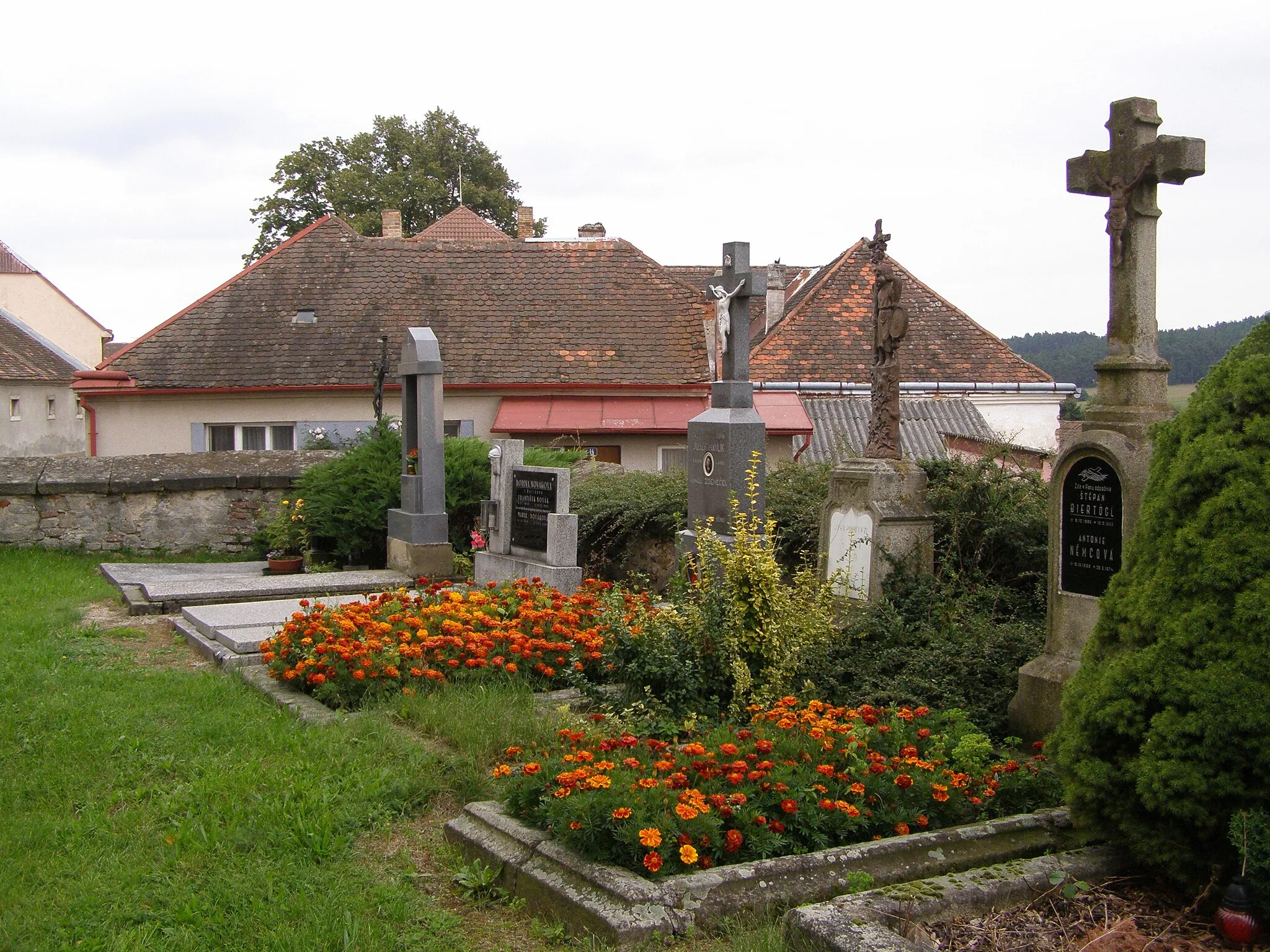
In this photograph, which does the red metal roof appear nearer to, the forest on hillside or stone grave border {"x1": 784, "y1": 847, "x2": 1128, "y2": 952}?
the forest on hillside

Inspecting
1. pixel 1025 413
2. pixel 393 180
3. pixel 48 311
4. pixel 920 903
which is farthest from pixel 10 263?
pixel 920 903

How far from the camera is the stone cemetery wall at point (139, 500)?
15.1 m

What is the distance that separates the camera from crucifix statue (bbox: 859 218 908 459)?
8320mm

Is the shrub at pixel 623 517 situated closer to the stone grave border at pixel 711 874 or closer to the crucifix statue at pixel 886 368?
the crucifix statue at pixel 886 368

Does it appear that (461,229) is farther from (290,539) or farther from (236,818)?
(236,818)

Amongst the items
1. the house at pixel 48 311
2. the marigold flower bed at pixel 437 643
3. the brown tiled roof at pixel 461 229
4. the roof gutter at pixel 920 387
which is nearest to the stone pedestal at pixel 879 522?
the marigold flower bed at pixel 437 643

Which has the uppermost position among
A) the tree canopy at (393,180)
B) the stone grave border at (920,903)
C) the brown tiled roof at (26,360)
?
the tree canopy at (393,180)

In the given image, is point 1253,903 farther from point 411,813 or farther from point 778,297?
point 778,297

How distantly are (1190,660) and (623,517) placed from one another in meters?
8.00

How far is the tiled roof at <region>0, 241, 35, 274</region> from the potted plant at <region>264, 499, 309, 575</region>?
1461 inches

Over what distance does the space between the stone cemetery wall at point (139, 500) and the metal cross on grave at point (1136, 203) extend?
12.0 m

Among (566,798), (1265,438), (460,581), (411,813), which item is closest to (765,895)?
(566,798)

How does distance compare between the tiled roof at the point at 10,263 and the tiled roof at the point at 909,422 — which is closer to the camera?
the tiled roof at the point at 909,422

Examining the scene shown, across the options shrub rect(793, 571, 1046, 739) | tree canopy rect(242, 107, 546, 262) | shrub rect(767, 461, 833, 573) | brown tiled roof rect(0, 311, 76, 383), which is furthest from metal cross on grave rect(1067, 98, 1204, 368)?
brown tiled roof rect(0, 311, 76, 383)
